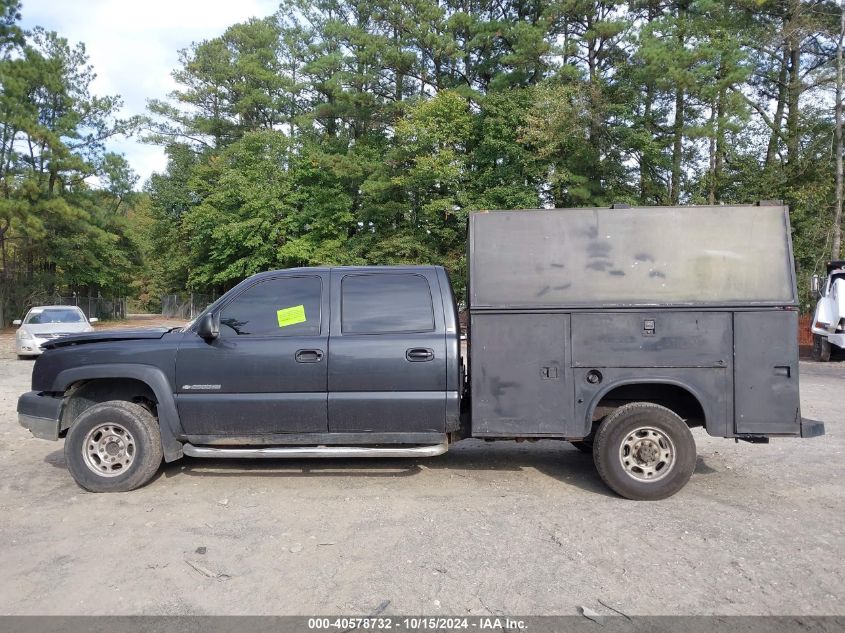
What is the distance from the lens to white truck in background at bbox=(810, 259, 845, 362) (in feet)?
50.3

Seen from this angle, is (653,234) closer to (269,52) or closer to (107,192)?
(107,192)

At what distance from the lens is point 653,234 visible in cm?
508

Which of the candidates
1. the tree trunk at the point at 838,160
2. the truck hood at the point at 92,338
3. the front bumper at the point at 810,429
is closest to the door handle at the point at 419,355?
the truck hood at the point at 92,338

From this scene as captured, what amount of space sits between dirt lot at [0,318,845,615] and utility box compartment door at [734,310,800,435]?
28.8 inches

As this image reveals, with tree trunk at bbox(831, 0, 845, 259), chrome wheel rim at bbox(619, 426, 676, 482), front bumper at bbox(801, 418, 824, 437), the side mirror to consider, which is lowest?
chrome wheel rim at bbox(619, 426, 676, 482)

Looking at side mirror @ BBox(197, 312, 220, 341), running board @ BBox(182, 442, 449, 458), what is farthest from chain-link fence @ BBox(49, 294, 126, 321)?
running board @ BBox(182, 442, 449, 458)

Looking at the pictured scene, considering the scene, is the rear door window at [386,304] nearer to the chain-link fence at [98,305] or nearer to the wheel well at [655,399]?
the wheel well at [655,399]

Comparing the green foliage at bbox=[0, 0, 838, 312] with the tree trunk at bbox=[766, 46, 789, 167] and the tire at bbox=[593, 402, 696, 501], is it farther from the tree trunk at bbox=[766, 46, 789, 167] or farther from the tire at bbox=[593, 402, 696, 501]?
the tire at bbox=[593, 402, 696, 501]

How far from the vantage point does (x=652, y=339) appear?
4.99 meters

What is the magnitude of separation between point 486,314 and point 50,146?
34592 millimetres

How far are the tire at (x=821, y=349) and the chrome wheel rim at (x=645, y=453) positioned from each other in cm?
1416

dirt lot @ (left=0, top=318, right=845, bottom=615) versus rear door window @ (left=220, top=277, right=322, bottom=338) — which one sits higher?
rear door window @ (left=220, top=277, right=322, bottom=338)

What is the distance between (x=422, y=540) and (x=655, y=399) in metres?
2.52

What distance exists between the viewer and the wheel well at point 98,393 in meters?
5.53
